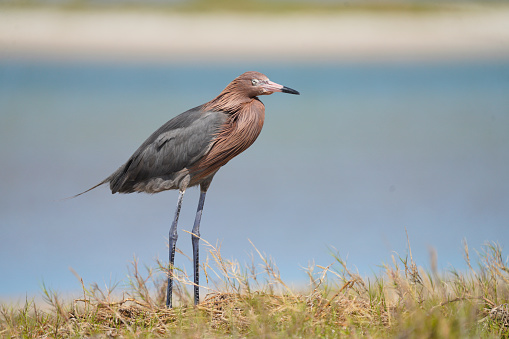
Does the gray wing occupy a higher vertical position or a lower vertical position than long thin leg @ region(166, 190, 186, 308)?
higher

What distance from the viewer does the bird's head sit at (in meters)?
3.60

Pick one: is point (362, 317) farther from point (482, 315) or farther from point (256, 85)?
point (256, 85)

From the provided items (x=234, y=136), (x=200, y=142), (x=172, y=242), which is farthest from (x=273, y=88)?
(x=172, y=242)

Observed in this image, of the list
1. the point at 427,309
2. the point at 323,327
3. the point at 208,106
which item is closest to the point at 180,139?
the point at 208,106

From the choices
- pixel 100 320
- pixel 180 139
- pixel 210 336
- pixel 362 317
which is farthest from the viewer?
pixel 180 139

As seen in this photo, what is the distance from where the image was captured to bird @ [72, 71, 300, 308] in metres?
3.55

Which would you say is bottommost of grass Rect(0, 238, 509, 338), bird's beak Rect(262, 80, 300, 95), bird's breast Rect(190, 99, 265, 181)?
grass Rect(0, 238, 509, 338)

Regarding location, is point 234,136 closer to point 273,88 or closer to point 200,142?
point 200,142

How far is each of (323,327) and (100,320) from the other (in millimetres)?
1297

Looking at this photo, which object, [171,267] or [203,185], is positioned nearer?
A: [171,267]

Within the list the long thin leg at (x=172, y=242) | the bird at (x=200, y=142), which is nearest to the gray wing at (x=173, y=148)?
the bird at (x=200, y=142)

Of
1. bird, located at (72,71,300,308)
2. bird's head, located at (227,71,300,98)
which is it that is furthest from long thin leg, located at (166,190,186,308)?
bird's head, located at (227,71,300,98)

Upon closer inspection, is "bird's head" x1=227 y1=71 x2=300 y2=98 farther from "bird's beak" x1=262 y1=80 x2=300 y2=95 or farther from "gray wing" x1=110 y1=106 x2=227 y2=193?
"gray wing" x1=110 y1=106 x2=227 y2=193

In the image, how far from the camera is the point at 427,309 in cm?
293
